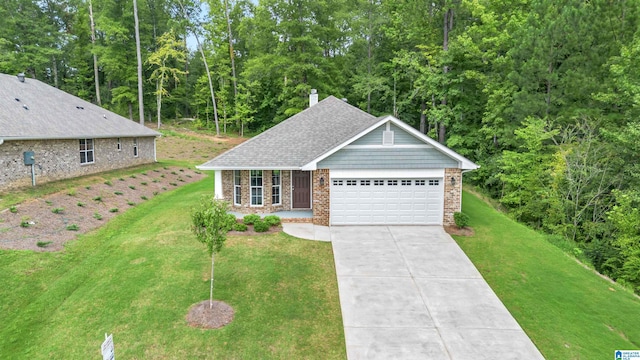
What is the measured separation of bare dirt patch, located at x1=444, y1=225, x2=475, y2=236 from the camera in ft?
46.0

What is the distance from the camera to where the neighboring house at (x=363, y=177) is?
1430cm

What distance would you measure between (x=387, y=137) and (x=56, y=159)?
16.4 metres

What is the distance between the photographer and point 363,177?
47.4 feet

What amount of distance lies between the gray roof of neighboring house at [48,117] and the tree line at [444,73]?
13.4 metres

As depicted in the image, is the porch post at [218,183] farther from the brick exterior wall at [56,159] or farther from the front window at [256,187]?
the brick exterior wall at [56,159]

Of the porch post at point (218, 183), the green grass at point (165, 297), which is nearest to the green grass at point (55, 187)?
the green grass at point (165, 297)

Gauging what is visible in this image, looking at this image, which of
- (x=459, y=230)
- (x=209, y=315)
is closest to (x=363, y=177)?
(x=459, y=230)

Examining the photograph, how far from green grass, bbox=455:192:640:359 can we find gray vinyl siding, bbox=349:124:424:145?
4046mm

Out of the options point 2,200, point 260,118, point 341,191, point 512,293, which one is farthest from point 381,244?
point 260,118

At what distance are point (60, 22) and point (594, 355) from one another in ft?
194

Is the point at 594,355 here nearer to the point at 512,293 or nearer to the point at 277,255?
the point at 512,293

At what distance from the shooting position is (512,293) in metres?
9.84

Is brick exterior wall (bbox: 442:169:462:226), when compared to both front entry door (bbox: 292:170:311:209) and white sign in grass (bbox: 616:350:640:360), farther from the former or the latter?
white sign in grass (bbox: 616:350:640:360)

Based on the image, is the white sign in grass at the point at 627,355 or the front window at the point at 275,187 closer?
the white sign in grass at the point at 627,355
